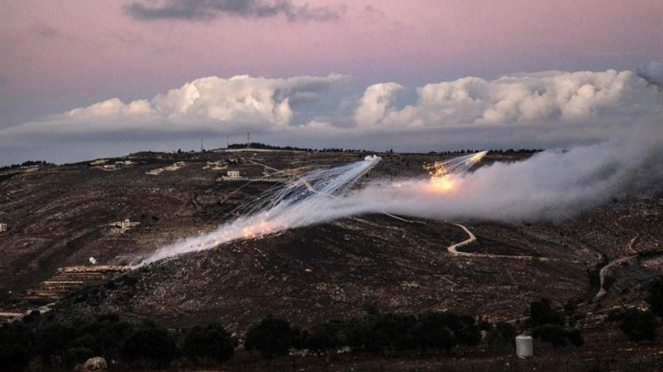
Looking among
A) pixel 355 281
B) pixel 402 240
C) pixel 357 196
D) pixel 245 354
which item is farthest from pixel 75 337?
pixel 357 196

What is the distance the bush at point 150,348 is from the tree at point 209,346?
168 cm

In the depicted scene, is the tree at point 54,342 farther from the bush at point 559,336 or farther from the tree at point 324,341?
the bush at point 559,336

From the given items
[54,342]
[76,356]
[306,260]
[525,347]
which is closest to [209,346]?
[76,356]

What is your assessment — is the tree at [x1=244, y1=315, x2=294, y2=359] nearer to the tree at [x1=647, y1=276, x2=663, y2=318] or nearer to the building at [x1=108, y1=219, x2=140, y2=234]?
the tree at [x1=647, y1=276, x2=663, y2=318]

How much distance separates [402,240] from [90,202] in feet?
217

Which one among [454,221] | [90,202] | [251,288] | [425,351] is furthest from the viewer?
[90,202]

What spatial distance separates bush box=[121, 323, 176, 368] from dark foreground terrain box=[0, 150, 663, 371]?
5.90 m

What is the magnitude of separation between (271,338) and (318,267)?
41.8m

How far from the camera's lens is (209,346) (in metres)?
68.2

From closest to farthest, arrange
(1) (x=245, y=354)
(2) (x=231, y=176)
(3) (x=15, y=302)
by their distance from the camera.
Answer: (1) (x=245, y=354) < (3) (x=15, y=302) < (2) (x=231, y=176)

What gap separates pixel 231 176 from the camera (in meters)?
174

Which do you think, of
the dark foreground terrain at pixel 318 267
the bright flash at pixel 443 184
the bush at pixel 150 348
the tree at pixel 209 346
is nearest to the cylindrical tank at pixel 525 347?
the dark foreground terrain at pixel 318 267

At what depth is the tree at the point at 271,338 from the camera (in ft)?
230

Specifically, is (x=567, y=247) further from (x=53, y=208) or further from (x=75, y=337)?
(x=53, y=208)
